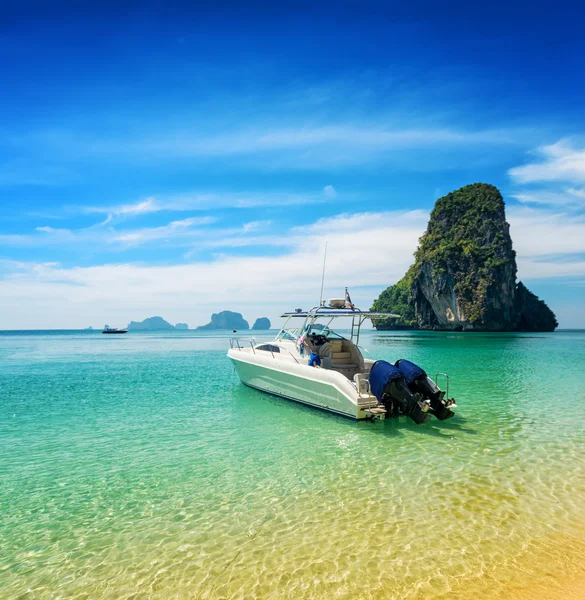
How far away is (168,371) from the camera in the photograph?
26297 millimetres

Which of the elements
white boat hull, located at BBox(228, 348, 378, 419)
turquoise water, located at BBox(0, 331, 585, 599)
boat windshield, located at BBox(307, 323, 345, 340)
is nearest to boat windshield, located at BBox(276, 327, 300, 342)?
boat windshield, located at BBox(307, 323, 345, 340)

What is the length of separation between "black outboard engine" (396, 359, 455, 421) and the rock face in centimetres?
8958

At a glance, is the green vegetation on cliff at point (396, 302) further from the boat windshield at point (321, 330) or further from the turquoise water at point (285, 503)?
the turquoise water at point (285, 503)

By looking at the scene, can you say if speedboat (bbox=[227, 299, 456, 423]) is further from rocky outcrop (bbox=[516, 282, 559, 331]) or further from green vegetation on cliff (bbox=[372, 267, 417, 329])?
green vegetation on cliff (bbox=[372, 267, 417, 329])

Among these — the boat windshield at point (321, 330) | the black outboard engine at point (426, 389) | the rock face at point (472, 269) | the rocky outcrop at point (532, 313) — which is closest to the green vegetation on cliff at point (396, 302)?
the rock face at point (472, 269)

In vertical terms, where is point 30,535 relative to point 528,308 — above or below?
below

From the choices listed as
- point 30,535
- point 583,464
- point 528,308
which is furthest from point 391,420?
point 528,308

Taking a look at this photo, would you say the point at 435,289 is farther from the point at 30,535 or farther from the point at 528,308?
the point at 30,535

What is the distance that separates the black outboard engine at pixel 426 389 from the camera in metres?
11.0

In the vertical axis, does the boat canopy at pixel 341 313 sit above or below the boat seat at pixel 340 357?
above

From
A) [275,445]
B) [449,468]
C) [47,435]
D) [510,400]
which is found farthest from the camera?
[510,400]

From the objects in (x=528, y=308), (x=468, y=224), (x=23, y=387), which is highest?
(x=468, y=224)

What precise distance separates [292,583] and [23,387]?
65.0 feet

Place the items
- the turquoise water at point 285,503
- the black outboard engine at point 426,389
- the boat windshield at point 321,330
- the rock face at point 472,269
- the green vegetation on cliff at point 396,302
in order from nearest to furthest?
1. the turquoise water at point 285,503
2. the black outboard engine at point 426,389
3. the boat windshield at point 321,330
4. the rock face at point 472,269
5. the green vegetation on cliff at point 396,302
